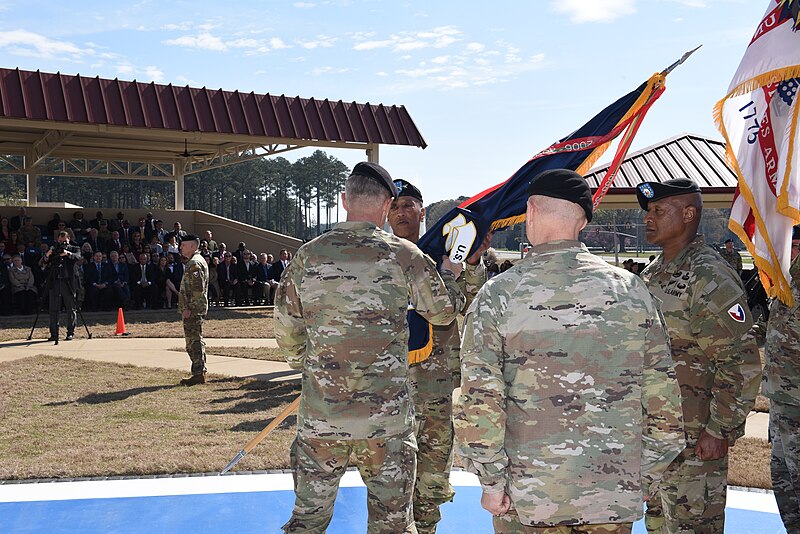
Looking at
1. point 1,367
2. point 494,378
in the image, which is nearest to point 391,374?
point 494,378

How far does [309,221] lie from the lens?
9688cm

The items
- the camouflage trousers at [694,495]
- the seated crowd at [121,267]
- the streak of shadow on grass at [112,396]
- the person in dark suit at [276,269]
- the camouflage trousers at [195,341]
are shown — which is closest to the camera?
the camouflage trousers at [694,495]

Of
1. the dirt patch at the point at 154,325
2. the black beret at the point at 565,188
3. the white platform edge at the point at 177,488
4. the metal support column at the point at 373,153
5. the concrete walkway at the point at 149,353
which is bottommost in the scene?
the white platform edge at the point at 177,488

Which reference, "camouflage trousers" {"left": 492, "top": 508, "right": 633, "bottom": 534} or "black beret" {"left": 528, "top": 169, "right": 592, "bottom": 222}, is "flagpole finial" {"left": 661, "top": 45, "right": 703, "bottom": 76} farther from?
"camouflage trousers" {"left": 492, "top": 508, "right": 633, "bottom": 534}

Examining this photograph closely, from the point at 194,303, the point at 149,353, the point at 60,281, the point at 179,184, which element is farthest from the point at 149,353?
the point at 179,184

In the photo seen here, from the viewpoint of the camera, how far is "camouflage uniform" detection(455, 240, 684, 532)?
8.45 ft

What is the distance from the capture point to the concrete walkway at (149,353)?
11.1 meters

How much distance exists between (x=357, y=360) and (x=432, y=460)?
4.19 ft

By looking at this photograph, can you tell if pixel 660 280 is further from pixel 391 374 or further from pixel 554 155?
pixel 391 374

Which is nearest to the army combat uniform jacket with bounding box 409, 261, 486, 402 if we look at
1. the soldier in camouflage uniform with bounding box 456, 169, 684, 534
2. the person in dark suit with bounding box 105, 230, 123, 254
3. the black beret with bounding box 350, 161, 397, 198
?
the black beret with bounding box 350, 161, 397, 198

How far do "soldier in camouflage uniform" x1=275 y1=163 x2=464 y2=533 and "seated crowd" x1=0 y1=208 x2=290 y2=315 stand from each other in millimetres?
13983

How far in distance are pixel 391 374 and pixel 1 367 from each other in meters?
9.63

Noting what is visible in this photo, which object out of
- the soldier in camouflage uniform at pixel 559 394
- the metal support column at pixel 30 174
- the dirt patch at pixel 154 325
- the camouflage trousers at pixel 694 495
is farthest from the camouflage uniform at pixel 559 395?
the metal support column at pixel 30 174

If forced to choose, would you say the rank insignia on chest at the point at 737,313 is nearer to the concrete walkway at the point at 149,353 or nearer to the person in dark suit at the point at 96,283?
the concrete walkway at the point at 149,353
